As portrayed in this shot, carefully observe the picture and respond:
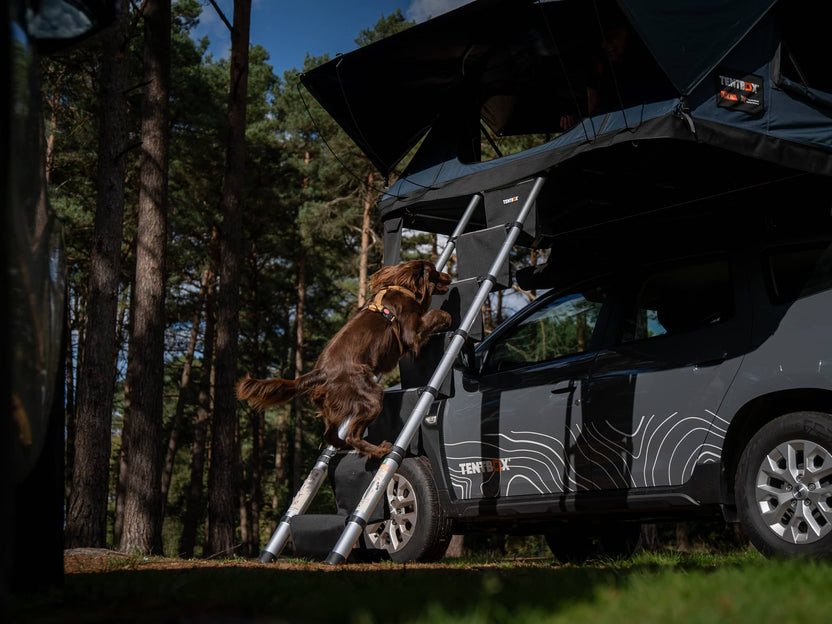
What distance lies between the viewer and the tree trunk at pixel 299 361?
27812 mm

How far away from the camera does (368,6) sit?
2392cm

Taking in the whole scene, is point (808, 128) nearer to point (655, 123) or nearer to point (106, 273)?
point (655, 123)

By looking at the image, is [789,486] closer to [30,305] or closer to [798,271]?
[798,271]

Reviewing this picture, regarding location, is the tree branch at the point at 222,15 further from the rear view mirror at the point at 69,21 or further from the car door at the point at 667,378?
the rear view mirror at the point at 69,21

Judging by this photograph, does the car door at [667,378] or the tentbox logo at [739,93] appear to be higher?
the tentbox logo at [739,93]

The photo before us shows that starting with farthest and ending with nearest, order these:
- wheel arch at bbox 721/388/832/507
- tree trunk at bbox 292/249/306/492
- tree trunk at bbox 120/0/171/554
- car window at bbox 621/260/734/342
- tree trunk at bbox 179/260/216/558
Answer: tree trunk at bbox 292/249/306/492 < tree trunk at bbox 179/260/216/558 < tree trunk at bbox 120/0/171/554 < car window at bbox 621/260/734/342 < wheel arch at bbox 721/388/832/507

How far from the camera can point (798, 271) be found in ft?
16.0

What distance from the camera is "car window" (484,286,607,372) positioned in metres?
6.07


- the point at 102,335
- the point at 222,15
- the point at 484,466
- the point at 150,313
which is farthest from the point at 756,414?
the point at 222,15

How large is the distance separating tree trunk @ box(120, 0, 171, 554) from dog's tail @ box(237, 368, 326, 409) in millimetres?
4582

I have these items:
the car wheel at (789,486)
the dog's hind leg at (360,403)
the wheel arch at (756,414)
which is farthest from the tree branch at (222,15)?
the car wheel at (789,486)

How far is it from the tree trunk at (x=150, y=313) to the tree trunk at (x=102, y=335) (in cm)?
45

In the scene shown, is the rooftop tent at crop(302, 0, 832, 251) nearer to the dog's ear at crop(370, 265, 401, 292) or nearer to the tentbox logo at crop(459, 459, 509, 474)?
the dog's ear at crop(370, 265, 401, 292)

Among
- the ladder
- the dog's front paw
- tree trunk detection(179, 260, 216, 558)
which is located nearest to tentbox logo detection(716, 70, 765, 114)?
the ladder
